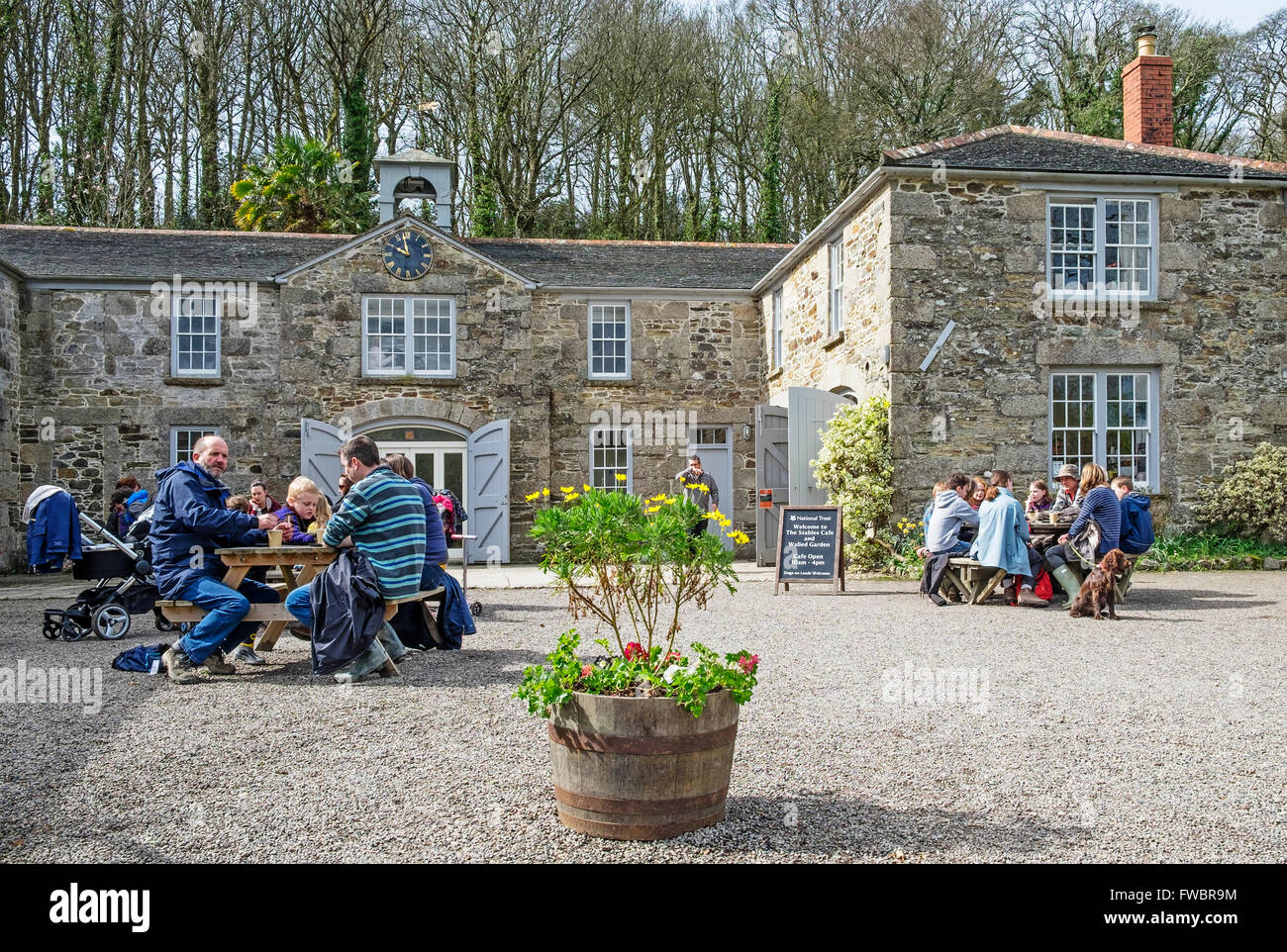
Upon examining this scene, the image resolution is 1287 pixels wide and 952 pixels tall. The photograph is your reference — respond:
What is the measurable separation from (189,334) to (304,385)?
2418mm

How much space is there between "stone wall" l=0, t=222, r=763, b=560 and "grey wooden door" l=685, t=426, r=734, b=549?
0.25 meters

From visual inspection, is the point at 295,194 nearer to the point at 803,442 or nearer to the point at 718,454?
the point at 718,454

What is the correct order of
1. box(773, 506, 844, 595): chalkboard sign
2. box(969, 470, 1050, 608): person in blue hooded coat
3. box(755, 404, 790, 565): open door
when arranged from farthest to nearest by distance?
box(755, 404, 790, 565): open door < box(773, 506, 844, 595): chalkboard sign < box(969, 470, 1050, 608): person in blue hooded coat

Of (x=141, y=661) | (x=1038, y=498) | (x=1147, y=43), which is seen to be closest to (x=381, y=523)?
(x=141, y=661)

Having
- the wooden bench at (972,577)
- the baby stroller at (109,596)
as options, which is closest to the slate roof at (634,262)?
the wooden bench at (972,577)

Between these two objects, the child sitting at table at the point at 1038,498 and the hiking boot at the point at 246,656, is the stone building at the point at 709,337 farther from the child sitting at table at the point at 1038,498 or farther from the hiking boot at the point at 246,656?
the hiking boot at the point at 246,656

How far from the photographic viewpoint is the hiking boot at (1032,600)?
37.1 feet

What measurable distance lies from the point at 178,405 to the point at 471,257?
5.91m

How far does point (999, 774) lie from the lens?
4836mm

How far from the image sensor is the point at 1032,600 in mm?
11477

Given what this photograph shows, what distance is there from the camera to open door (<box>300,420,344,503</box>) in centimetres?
1830

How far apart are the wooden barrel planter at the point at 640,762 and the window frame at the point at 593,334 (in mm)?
16313

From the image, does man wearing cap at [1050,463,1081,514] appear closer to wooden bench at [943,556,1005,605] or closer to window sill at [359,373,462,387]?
wooden bench at [943,556,1005,605]

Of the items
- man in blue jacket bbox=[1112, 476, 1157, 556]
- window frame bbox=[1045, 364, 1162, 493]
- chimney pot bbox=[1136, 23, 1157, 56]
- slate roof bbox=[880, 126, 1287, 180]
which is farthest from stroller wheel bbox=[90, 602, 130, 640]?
chimney pot bbox=[1136, 23, 1157, 56]
